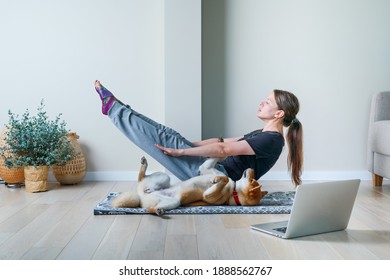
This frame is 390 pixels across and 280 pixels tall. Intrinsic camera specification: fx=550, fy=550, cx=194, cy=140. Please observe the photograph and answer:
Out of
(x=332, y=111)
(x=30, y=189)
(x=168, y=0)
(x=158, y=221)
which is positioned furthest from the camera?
(x=332, y=111)

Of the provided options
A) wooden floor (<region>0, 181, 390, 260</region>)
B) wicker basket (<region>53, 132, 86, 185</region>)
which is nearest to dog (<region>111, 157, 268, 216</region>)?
wooden floor (<region>0, 181, 390, 260</region>)

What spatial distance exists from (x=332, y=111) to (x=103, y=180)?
1822mm

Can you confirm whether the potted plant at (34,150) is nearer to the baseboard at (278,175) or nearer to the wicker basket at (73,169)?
the wicker basket at (73,169)

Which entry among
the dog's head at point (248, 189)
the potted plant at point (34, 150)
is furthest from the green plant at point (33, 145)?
the dog's head at point (248, 189)

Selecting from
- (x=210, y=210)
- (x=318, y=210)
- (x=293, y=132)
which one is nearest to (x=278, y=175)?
(x=293, y=132)

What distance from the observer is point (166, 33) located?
394cm

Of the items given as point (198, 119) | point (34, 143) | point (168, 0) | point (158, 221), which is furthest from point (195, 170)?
point (168, 0)

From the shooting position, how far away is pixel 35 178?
11.8 ft

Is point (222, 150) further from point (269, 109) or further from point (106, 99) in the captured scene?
point (106, 99)

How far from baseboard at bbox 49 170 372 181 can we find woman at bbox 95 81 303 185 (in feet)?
3.37

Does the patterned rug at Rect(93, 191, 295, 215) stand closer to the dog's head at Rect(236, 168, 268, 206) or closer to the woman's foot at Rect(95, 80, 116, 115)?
the dog's head at Rect(236, 168, 268, 206)

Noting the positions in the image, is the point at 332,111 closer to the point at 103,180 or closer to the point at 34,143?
the point at 103,180

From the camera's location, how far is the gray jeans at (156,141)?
3123 mm

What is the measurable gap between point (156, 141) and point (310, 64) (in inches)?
63.7
